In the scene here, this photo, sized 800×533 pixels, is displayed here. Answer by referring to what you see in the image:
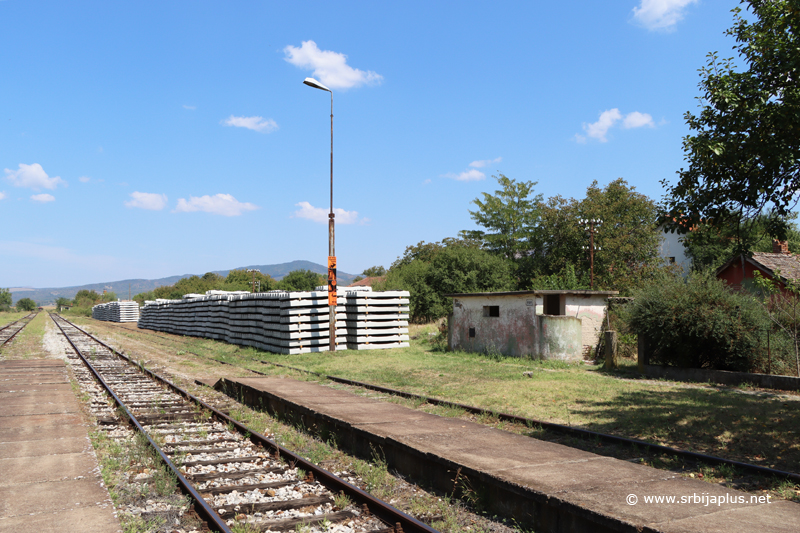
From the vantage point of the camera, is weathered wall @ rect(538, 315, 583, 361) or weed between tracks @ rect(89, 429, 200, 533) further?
weathered wall @ rect(538, 315, 583, 361)

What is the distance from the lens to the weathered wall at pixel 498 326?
59.9 ft

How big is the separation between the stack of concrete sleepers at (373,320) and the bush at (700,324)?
10147mm

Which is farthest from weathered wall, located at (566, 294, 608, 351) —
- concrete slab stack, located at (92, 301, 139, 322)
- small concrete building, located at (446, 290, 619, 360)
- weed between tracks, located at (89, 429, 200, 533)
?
concrete slab stack, located at (92, 301, 139, 322)

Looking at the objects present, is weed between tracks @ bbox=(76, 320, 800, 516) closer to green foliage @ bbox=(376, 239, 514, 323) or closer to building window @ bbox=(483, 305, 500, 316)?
building window @ bbox=(483, 305, 500, 316)

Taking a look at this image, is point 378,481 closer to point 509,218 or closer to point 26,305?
point 509,218

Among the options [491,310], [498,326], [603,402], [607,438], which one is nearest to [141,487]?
[607,438]

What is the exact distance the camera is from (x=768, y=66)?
327 inches

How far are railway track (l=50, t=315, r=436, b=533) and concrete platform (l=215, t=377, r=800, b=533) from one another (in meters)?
0.98

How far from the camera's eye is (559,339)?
1773 centimetres

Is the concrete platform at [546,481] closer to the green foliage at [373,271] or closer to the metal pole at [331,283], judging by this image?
the metal pole at [331,283]

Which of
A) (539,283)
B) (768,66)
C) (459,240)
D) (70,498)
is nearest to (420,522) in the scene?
(70,498)

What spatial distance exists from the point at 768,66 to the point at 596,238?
30274 mm

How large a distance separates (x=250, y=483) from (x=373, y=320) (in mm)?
16967

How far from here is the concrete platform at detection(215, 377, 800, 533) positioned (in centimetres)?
430
